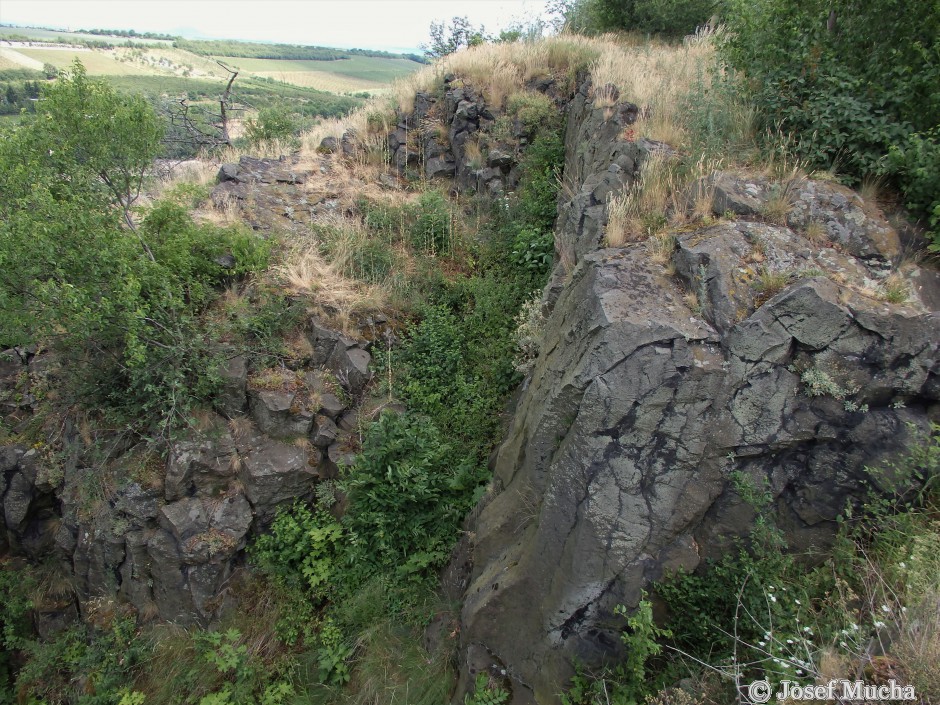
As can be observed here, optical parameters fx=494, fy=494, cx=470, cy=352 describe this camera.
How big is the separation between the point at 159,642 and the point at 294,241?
5.48m

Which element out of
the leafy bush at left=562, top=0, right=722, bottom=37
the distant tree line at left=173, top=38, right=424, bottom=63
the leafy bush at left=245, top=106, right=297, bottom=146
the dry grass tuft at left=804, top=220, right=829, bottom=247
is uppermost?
the distant tree line at left=173, top=38, right=424, bottom=63

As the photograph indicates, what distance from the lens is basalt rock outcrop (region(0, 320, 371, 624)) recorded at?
221 inches

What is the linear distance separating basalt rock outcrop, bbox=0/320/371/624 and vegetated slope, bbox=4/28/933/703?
35 millimetres

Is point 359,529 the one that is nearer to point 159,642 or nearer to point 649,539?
point 159,642

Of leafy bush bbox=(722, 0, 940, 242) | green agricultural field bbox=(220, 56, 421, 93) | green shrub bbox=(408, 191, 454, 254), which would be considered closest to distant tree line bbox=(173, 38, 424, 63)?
green agricultural field bbox=(220, 56, 421, 93)

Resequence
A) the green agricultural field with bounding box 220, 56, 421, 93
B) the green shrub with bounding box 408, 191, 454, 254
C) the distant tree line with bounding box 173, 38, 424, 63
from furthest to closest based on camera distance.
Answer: the distant tree line with bounding box 173, 38, 424, 63 < the green agricultural field with bounding box 220, 56, 421, 93 < the green shrub with bounding box 408, 191, 454, 254

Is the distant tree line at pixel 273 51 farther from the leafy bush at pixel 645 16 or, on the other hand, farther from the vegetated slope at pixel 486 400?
the vegetated slope at pixel 486 400

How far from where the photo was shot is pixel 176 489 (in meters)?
5.64

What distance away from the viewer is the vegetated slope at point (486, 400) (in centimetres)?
352

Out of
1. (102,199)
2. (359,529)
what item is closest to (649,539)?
(359,529)

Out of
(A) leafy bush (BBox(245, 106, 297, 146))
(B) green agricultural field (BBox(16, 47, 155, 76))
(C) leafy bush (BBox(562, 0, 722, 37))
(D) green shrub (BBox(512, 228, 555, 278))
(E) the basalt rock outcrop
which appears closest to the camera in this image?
(E) the basalt rock outcrop

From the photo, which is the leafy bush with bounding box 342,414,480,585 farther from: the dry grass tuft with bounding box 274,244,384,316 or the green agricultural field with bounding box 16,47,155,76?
the green agricultural field with bounding box 16,47,155,76

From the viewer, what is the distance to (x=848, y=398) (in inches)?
137

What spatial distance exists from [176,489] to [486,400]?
373cm
